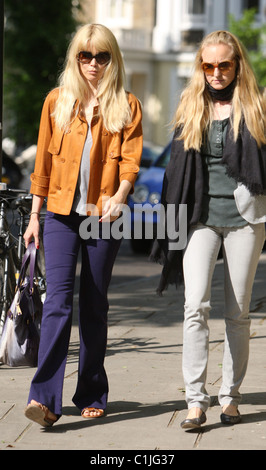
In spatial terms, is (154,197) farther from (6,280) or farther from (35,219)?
(35,219)

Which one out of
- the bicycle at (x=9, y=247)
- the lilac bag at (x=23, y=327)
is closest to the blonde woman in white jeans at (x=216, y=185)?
the lilac bag at (x=23, y=327)

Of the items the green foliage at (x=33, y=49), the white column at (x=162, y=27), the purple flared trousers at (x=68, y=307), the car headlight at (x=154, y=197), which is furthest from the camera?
→ the white column at (x=162, y=27)

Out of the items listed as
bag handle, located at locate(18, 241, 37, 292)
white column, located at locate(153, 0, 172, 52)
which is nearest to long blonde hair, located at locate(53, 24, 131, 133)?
bag handle, located at locate(18, 241, 37, 292)

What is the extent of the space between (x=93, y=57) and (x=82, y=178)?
61 centimetres

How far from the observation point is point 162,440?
4.62 metres

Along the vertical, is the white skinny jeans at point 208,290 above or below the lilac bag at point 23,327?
above

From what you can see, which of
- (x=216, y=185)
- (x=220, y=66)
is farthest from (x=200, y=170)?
(x=220, y=66)

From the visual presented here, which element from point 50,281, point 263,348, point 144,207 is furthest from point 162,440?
point 144,207

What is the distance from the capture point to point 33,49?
90.3ft

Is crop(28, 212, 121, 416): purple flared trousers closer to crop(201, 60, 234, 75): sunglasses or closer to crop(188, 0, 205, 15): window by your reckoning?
crop(201, 60, 234, 75): sunglasses

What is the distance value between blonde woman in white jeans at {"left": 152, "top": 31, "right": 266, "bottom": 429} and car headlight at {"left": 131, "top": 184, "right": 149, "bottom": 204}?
856 centimetres

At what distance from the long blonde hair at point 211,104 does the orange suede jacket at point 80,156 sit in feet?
0.88

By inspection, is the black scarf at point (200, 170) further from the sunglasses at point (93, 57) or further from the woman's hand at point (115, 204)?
the sunglasses at point (93, 57)

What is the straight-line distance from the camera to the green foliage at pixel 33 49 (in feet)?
89.3
